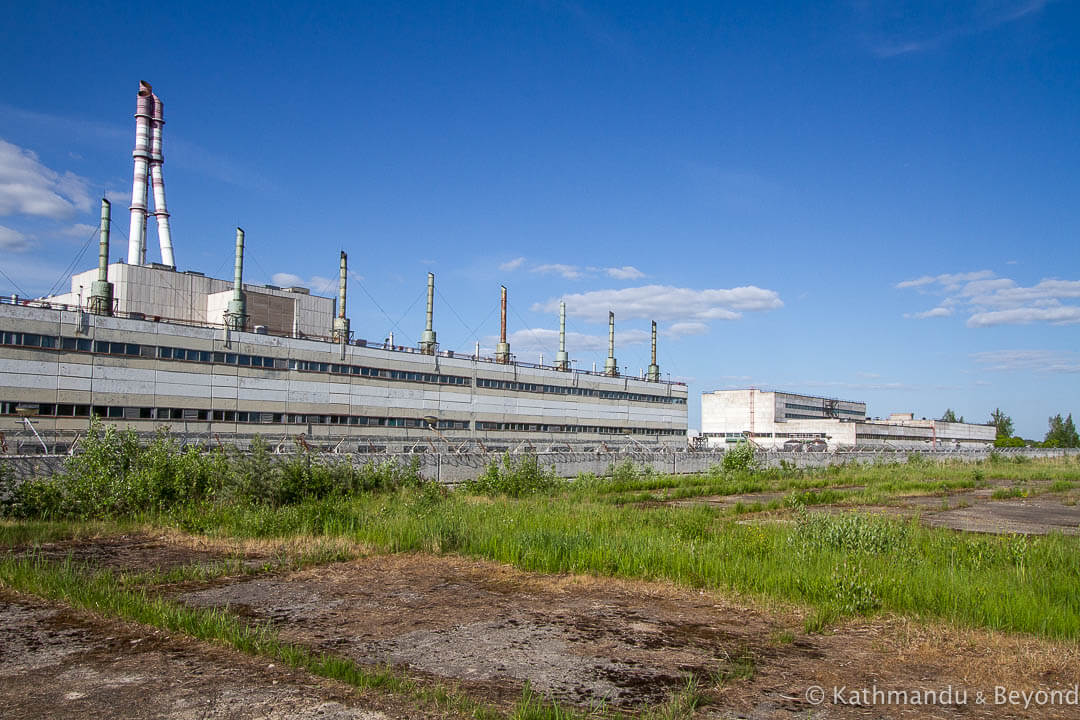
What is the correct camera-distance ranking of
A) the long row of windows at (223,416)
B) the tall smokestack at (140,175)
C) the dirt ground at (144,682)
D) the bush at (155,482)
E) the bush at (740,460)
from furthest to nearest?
the tall smokestack at (140,175) → the long row of windows at (223,416) → the bush at (740,460) → the bush at (155,482) → the dirt ground at (144,682)

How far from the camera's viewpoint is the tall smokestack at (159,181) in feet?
215

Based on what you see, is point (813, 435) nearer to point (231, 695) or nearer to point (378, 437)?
point (378, 437)

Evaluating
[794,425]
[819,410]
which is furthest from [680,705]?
[819,410]

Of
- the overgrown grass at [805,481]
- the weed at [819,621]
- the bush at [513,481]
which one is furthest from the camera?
the overgrown grass at [805,481]

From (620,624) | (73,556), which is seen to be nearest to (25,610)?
(73,556)

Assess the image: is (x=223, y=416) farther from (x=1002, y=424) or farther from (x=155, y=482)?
(x=1002, y=424)

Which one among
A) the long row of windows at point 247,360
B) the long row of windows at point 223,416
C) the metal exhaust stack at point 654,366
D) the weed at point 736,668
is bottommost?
the weed at point 736,668

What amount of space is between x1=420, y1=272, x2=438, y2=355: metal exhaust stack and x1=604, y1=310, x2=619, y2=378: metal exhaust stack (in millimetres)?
22856

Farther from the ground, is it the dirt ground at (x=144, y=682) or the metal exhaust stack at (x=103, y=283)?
the metal exhaust stack at (x=103, y=283)

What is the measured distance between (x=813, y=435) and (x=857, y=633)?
93474 mm

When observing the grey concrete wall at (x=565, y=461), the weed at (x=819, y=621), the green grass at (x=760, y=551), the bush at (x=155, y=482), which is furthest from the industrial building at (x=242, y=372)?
the weed at (x=819, y=621)

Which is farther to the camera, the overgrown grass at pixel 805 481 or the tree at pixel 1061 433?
the tree at pixel 1061 433

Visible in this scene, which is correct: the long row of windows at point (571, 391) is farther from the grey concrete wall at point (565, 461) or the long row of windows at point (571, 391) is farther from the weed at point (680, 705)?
the weed at point (680, 705)

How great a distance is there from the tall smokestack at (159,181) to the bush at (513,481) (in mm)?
52259
